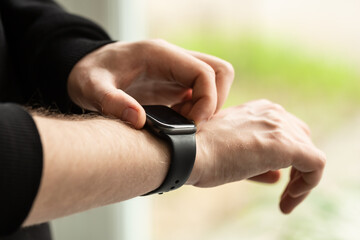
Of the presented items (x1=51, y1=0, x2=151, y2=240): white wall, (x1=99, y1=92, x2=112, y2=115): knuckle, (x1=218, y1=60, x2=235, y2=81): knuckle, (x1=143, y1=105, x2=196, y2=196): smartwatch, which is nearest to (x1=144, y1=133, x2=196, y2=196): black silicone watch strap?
(x1=143, y1=105, x2=196, y2=196): smartwatch

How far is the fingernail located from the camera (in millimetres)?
677

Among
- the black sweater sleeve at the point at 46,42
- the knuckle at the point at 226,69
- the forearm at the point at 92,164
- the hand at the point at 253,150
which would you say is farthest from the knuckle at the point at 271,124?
the black sweater sleeve at the point at 46,42

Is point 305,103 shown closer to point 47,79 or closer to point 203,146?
point 203,146

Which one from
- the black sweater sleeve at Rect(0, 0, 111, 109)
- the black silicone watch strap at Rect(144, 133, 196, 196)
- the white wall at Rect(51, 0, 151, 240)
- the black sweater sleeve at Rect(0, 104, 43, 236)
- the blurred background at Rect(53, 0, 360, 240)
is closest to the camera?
the black sweater sleeve at Rect(0, 104, 43, 236)

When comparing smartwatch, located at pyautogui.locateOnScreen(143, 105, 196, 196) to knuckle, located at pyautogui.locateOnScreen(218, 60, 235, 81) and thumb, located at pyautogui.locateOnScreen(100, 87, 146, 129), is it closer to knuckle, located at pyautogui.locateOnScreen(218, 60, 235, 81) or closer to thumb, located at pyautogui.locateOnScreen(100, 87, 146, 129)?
thumb, located at pyautogui.locateOnScreen(100, 87, 146, 129)

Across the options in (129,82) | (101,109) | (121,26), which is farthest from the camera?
(121,26)

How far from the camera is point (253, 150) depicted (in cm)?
74

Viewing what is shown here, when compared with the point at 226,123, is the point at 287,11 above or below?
above

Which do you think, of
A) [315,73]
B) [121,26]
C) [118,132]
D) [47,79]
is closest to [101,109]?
[118,132]

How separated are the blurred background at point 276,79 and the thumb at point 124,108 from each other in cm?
61

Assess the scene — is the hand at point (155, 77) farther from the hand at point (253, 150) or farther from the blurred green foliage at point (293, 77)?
the blurred green foliage at point (293, 77)

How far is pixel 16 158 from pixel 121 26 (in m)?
1.16

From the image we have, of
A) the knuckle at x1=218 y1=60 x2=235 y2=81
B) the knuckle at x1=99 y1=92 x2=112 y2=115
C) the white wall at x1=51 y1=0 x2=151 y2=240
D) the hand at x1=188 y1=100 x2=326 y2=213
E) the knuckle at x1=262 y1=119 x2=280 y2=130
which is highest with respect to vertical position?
the knuckle at x1=218 y1=60 x2=235 y2=81

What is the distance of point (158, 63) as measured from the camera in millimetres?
836
